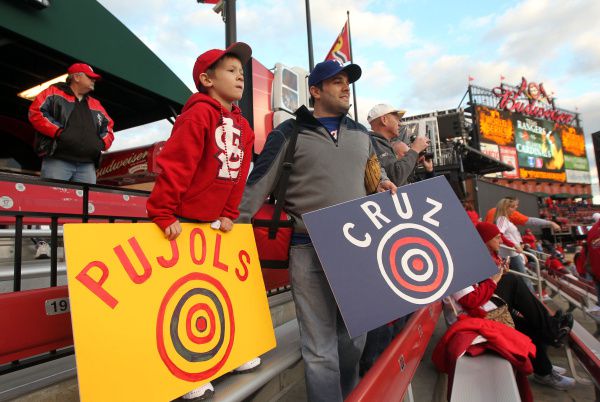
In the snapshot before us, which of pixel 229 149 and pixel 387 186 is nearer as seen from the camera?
pixel 229 149

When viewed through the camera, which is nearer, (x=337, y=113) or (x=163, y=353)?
(x=163, y=353)

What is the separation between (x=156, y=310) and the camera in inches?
54.6

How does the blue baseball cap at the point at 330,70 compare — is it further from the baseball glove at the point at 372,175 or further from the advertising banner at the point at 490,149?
the advertising banner at the point at 490,149

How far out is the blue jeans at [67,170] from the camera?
3303 mm

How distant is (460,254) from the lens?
2.01m

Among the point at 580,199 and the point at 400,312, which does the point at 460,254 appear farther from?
the point at 580,199

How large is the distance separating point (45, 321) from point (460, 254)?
2054 millimetres

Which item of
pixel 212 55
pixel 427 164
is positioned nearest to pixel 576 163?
pixel 427 164

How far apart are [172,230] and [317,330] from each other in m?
0.85

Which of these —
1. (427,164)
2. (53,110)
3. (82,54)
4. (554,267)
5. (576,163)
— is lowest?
(554,267)

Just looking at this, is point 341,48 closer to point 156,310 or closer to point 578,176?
point 156,310

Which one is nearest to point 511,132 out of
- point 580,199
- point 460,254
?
point 580,199

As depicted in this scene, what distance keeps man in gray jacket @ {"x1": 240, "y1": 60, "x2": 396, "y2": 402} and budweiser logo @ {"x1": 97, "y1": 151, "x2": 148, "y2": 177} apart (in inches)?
231

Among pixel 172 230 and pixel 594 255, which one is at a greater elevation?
pixel 172 230
